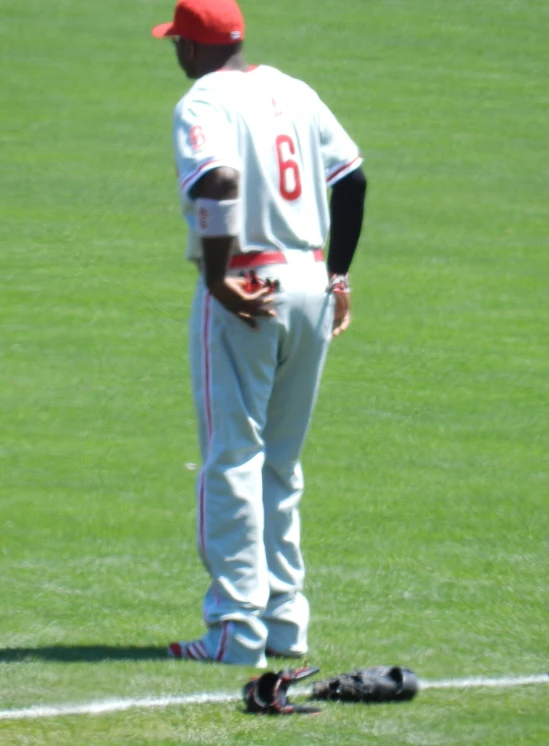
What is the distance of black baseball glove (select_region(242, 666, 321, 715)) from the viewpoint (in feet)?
12.3

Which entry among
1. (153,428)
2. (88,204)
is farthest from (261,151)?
(88,204)

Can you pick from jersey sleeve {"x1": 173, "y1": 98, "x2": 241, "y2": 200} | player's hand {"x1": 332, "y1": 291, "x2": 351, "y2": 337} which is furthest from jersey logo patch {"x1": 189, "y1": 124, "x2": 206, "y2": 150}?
player's hand {"x1": 332, "y1": 291, "x2": 351, "y2": 337}

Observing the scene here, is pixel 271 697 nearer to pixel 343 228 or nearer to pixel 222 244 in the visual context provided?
pixel 222 244

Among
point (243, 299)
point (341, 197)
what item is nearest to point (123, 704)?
point (243, 299)

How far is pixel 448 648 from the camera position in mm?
4582

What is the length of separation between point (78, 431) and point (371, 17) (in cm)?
1007

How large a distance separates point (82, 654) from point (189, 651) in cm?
33

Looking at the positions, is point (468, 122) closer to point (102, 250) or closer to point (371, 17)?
point (371, 17)

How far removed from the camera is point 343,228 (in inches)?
176

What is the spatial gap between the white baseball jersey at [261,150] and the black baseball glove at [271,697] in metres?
1.15

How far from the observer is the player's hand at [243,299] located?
405cm

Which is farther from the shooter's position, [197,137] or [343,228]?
[343,228]

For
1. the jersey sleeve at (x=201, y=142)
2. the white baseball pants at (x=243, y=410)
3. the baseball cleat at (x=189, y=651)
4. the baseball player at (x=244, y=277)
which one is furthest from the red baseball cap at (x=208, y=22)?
the baseball cleat at (x=189, y=651)

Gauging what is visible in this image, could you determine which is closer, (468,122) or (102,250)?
(102,250)
